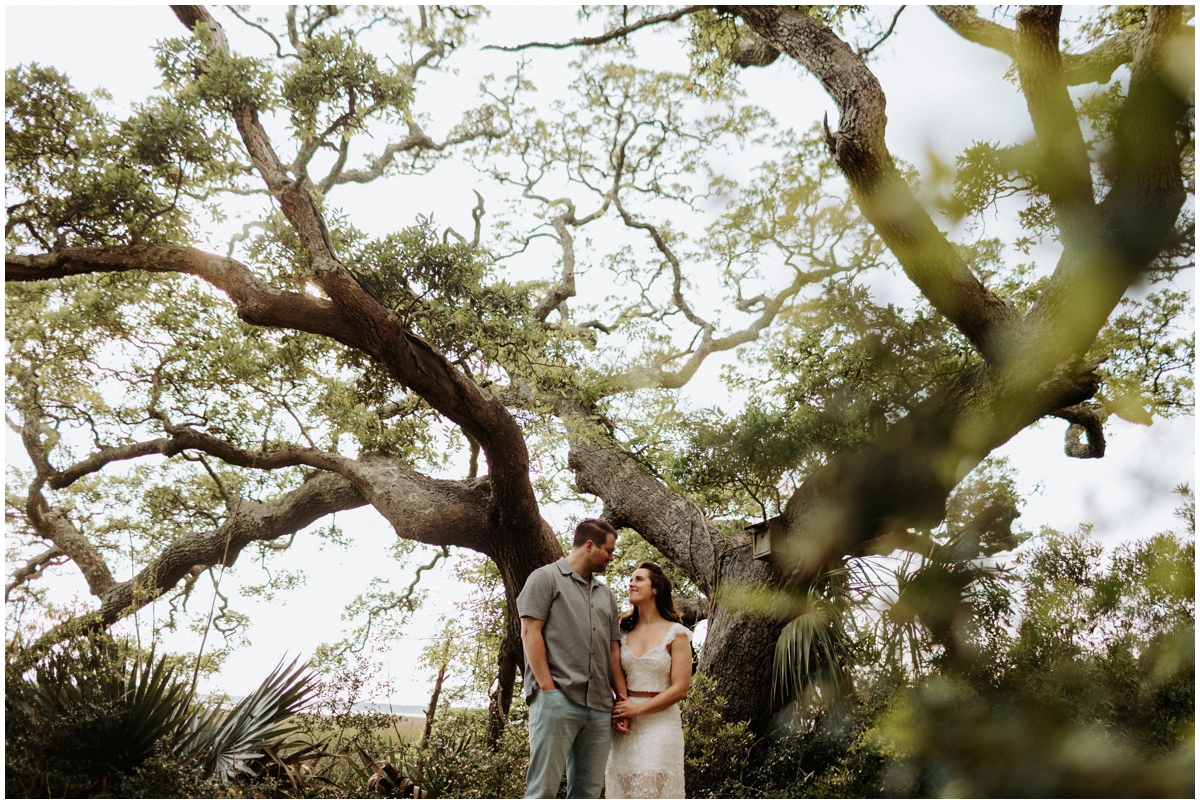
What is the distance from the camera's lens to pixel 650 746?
2.73 m

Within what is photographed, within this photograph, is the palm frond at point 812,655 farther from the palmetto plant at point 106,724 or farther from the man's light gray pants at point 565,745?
the palmetto plant at point 106,724

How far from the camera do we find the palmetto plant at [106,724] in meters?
3.26

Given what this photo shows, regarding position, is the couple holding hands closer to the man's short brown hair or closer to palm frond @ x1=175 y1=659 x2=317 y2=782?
the man's short brown hair

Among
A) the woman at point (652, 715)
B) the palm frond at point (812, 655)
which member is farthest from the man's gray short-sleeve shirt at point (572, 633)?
the palm frond at point (812, 655)

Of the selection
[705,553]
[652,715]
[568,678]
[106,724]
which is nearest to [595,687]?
[568,678]

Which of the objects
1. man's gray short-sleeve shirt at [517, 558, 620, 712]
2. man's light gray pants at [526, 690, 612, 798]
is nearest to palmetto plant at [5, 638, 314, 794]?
man's light gray pants at [526, 690, 612, 798]

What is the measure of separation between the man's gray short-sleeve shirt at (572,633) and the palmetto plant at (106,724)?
7.23 feet

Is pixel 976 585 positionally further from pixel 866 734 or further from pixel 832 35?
pixel 832 35

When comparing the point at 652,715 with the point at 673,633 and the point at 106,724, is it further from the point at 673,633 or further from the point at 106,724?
the point at 106,724

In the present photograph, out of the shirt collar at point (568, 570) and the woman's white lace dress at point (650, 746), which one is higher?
the shirt collar at point (568, 570)

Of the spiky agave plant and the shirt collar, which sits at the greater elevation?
the shirt collar

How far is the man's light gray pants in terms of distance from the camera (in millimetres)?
2572

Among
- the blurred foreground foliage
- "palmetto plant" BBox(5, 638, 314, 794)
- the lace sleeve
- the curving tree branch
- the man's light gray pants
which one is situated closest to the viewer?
the man's light gray pants

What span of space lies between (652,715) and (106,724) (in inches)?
107
